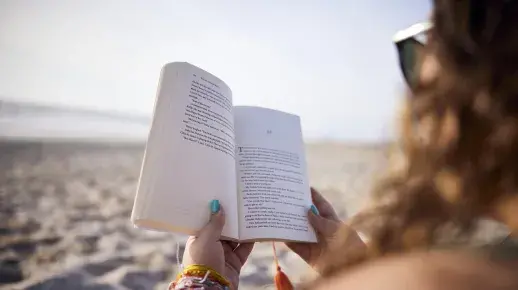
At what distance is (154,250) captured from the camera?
1.62 meters

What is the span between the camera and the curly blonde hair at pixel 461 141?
0.35 meters

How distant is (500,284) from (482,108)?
126 millimetres

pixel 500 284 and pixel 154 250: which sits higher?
pixel 500 284

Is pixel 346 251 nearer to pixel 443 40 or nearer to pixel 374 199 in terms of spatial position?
pixel 374 199

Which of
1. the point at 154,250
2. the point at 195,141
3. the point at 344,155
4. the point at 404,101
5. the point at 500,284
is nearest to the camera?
the point at 500,284

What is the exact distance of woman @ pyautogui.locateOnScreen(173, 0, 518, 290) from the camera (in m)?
0.34

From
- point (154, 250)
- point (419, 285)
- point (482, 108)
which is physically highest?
point (482, 108)

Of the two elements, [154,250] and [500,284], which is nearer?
[500,284]

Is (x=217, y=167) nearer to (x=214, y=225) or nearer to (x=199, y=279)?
(x=214, y=225)

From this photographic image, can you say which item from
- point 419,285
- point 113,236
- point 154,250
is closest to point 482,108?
point 419,285

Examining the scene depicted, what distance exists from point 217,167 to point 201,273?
206 mm

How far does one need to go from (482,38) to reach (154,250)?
1425 millimetres

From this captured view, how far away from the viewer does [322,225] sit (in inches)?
38.4

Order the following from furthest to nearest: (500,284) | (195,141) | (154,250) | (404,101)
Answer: (154,250) → (195,141) → (404,101) → (500,284)
